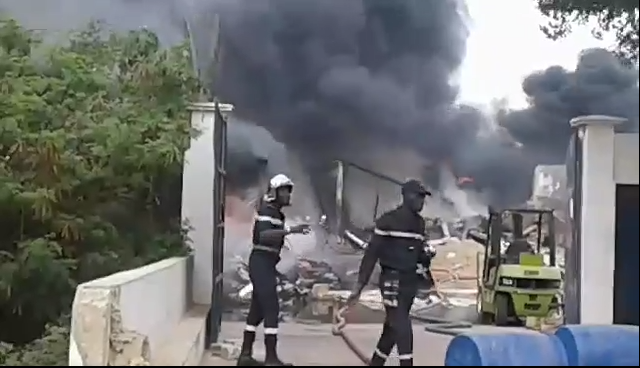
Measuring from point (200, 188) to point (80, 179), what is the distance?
1056 mm

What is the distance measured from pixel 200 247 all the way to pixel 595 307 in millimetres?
4121

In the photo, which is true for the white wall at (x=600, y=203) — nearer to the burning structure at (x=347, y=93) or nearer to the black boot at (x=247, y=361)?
the black boot at (x=247, y=361)

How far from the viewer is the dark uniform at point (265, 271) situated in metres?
6.24

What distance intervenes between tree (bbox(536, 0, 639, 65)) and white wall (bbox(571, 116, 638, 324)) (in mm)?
990

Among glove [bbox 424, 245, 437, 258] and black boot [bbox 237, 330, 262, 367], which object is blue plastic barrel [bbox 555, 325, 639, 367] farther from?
glove [bbox 424, 245, 437, 258]

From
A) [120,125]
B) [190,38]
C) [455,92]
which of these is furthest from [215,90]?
[455,92]

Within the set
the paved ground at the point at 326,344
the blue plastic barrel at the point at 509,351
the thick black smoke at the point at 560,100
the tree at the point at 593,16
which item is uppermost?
the tree at the point at 593,16

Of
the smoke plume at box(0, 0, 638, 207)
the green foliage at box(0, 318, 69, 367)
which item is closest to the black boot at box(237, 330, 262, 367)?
the green foliage at box(0, 318, 69, 367)

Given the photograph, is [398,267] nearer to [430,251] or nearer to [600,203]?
[600,203]

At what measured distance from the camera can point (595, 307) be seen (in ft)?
Result: 16.9

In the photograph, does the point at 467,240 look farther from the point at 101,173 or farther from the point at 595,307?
the point at 595,307

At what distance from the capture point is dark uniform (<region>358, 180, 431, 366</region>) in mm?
5711

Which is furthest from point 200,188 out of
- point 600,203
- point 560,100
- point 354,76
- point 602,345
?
point 602,345

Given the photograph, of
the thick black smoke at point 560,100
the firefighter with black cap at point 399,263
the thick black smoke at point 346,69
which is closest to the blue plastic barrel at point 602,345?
the firefighter with black cap at point 399,263
